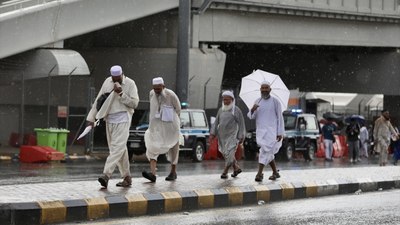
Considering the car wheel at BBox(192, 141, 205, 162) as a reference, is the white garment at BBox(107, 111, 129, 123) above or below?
above

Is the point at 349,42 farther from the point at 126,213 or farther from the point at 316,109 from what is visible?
the point at 126,213

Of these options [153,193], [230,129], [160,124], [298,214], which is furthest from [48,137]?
[298,214]

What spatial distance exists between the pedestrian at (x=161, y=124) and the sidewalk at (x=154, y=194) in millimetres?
535

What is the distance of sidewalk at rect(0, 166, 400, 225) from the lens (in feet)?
34.0

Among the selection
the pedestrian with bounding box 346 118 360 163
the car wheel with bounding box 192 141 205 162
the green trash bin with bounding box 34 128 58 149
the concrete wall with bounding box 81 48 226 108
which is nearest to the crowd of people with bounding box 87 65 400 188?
the green trash bin with bounding box 34 128 58 149

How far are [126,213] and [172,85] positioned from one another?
2487 cm

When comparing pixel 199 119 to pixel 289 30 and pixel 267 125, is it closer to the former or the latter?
pixel 289 30

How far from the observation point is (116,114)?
42.1 ft

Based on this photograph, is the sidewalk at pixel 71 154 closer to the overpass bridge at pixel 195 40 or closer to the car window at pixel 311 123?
the overpass bridge at pixel 195 40

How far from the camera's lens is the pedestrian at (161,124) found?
47.0ft

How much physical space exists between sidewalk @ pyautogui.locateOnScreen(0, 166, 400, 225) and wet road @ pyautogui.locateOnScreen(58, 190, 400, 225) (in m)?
0.26

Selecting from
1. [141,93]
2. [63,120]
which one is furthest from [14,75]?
[141,93]

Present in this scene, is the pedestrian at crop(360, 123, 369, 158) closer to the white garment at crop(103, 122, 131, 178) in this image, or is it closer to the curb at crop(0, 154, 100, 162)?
the curb at crop(0, 154, 100, 162)

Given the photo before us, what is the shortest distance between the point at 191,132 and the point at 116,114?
17092mm
